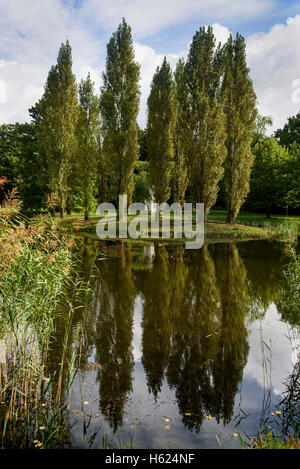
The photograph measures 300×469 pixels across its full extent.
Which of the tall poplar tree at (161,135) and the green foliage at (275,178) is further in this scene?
the green foliage at (275,178)

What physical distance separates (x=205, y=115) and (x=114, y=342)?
17.6 metres

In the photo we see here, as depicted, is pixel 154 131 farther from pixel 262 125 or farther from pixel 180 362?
pixel 180 362

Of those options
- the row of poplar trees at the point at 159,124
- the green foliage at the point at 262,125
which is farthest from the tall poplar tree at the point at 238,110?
the green foliage at the point at 262,125

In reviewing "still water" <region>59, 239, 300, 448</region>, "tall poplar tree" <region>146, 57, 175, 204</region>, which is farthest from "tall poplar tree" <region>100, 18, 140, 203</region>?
"still water" <region>59, 239, 300, 448</region>

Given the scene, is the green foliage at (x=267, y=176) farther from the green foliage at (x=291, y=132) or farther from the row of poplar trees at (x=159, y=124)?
the green foliage at (x=291, y=132)

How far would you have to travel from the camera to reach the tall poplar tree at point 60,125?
23156 millimetres

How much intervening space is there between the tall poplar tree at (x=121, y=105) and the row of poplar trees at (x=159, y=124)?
0.06 metres

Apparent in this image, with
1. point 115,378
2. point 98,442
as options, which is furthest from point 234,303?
point 98,442

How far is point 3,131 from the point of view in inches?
1594

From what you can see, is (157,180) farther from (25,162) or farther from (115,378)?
(115,378)

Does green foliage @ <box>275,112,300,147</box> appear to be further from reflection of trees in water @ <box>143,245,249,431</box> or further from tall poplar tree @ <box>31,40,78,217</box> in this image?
reflection of trees in water @ <box>143,245,249,431</box>

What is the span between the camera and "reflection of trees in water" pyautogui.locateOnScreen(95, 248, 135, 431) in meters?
3.99

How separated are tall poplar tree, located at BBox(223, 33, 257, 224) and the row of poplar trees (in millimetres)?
59

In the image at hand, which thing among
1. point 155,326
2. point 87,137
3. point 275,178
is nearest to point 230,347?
point 155,326
